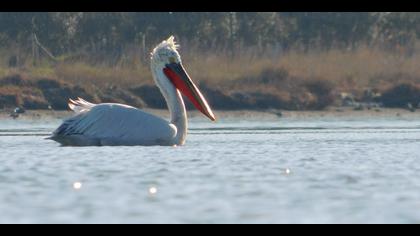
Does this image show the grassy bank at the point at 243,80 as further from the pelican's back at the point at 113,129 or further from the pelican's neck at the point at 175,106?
the pelican's back at the point at 113,129

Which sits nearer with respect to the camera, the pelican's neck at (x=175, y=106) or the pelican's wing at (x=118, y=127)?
the pelican's wing at (x=118, y=127)

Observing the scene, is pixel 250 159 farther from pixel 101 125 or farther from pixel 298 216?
pixel 298 216

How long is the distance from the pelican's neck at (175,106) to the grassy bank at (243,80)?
4588 millimetres

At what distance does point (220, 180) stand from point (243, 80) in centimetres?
1047

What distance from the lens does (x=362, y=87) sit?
19.1 meters

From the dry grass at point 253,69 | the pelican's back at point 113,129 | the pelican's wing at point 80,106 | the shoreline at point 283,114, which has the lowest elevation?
the shoreline at point 283,114

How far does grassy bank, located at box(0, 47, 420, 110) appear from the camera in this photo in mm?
17875

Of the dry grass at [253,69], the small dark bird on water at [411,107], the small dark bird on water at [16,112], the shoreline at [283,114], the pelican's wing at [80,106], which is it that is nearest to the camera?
the pelican's wing at [80,106]

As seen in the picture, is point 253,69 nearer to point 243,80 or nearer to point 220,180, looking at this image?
point 243,80

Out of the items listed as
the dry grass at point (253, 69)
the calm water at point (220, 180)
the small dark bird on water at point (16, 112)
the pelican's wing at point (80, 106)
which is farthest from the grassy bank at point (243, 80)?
the pelican's wing at point (80, 106)

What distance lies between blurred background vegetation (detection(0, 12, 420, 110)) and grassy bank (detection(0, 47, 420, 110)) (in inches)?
0.6

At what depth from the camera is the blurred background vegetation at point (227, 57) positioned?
1814 centimetres

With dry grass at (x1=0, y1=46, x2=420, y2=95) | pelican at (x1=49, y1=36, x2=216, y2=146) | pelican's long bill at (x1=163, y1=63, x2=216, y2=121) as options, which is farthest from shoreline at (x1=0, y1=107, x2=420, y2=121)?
pelican at (x1=49, y1=36, x2=216, y2=146)
